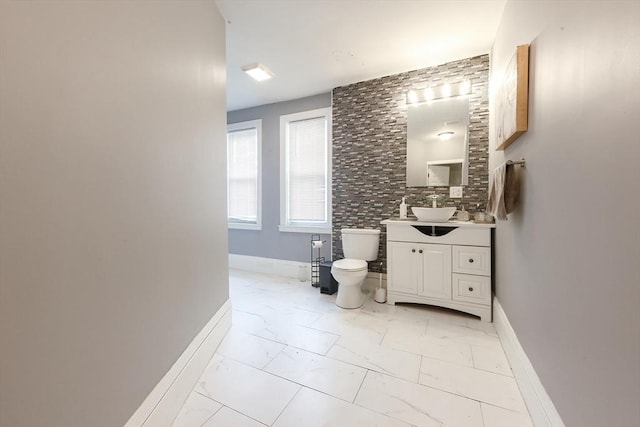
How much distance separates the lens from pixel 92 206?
0.87 meters

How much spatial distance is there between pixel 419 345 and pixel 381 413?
76 cm

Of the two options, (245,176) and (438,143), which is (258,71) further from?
(438,143)

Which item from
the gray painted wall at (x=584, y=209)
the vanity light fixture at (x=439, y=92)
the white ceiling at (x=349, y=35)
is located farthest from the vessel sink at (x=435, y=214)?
the white ceiling at (x=349, y=35)

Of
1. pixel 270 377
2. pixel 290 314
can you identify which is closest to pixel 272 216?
pixel 290 314

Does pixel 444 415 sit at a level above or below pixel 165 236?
below

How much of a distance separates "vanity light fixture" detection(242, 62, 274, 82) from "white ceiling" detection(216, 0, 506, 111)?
0.05m

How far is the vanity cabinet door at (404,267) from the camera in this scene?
2.60 meters

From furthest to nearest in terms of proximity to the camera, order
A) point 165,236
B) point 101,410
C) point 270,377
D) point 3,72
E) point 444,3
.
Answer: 1. point 444,3
2. point 270,377
3. point 165,236
4. point 101,410
5. point 3,72

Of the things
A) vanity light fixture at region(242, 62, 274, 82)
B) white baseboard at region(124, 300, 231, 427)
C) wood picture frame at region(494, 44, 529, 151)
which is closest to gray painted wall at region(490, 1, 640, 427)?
wood picture frame at region(494, 44, 529, 151)

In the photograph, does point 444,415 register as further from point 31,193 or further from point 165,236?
point 31,193

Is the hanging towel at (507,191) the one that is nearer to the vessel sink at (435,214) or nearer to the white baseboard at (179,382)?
the vessel sink at (435,214)

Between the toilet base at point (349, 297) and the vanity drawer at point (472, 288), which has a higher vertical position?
the vanity drawer at point (472, 288)

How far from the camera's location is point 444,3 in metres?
1.94

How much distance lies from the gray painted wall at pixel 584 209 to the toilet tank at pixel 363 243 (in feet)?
5.23
